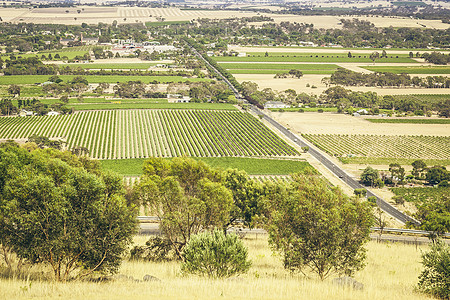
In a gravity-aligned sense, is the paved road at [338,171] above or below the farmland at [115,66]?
below

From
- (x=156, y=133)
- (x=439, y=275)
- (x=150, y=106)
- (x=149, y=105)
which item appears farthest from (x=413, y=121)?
(x=439, y=275)

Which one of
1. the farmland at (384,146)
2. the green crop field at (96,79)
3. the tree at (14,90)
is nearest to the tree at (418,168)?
the farmland at (384,146)

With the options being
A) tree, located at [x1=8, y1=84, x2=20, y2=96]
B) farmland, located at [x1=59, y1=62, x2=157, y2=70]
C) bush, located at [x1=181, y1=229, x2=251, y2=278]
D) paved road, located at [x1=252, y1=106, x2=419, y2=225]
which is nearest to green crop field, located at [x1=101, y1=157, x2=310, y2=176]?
paved road, located at [x1=252, y1=106, x2=419, y2=225]

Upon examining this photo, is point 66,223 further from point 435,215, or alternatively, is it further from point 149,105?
point 149,105

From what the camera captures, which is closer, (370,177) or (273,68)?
(370,177)

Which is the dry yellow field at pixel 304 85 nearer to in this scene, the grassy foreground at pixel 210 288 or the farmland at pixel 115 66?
the farmland at pixel 115 66

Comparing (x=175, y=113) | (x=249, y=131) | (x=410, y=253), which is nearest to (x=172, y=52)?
(x=175, y=113)
